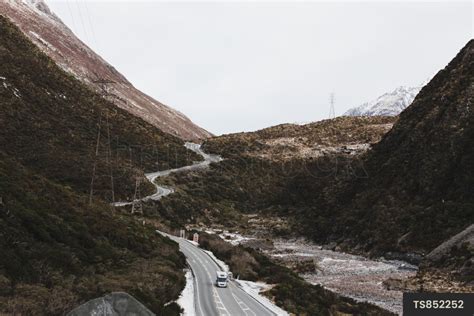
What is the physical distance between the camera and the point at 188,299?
2889 cm

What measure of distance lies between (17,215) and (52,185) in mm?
11971

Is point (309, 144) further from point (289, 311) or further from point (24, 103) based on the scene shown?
point (289, 311)

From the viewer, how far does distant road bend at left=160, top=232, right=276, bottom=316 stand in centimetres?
2776

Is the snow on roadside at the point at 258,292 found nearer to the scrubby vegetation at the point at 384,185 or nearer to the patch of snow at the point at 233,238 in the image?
the scrubby vegetation at the point at 384,185

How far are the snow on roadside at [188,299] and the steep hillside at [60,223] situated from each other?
0.89m

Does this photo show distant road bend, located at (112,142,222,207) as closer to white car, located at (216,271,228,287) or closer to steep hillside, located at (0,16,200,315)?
steep hillside, located at (0,16,200,315)

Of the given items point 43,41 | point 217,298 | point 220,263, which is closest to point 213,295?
point 217,298

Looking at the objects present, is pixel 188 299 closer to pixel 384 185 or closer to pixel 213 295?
pixel 213 295

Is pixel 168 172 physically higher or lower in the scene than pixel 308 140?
lower

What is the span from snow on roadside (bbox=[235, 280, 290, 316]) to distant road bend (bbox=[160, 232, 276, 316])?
1.24 ft

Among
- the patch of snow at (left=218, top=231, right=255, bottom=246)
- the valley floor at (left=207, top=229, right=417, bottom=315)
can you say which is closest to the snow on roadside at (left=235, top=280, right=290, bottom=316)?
the valley floor at (left=207, top=229, right=417, bottom=315)

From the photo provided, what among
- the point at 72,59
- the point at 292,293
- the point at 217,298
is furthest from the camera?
the point at 72,59

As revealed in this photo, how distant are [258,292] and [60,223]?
1694 cm

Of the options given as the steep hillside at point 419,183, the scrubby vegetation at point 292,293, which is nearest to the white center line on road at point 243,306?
the scrubby vegetation at point 292,293
